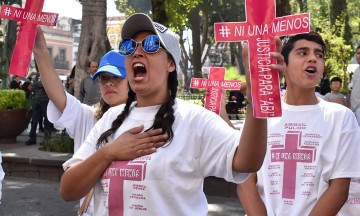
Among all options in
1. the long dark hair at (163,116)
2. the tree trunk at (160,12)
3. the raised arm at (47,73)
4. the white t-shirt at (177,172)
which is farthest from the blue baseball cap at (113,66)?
the tree trunk at (160,12)

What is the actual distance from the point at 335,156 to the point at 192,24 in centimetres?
3371

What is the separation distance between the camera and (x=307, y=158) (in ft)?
8.62

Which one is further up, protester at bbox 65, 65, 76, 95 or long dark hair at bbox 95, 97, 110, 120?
protester at bbox 65, 65, 76, 95

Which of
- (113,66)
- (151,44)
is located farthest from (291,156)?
(113,66)

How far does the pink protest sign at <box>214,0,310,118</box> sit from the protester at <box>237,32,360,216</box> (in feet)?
2.68

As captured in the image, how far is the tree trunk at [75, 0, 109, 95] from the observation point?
10.4m

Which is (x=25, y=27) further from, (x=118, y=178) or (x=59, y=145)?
(x=59, y=145)

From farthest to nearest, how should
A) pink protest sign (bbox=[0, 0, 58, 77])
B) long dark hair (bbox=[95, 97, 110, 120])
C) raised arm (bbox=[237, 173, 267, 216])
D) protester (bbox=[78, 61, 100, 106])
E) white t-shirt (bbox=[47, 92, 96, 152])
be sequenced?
protester (bbox=[78, 61, 100, 106]) → long dark hair (bbox=[95, 97, 110, 120]) → white t-shirt (bbox=[47, 92, 96, 152]) → pink protest sign (bbox=[0, 0, 58, 77]) → raised arm (bbox=[237, 173, 267, 216])

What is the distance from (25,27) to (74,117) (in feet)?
2.10

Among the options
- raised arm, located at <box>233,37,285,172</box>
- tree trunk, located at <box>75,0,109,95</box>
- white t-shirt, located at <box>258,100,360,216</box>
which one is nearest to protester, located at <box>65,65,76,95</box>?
tree trunk, located at <box>75,0,109,95</box>

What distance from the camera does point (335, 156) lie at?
261cm

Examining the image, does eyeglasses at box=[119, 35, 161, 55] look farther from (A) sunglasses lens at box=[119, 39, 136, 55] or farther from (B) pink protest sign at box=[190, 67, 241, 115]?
(B) pink protest sign at box=[190, 67, 241, 115]

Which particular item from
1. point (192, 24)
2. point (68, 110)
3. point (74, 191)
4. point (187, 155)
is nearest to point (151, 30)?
point (187, 155)

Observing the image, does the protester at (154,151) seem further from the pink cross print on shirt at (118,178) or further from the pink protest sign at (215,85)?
the pink protest sign at (215,85)
